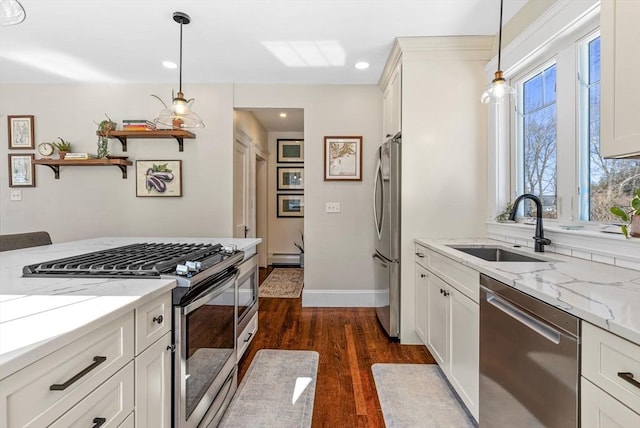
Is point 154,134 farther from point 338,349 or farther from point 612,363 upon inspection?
point 612,363

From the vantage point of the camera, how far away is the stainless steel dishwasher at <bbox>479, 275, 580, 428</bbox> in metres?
0.92

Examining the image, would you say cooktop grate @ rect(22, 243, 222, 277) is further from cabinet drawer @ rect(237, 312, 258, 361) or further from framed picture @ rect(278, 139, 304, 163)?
framed picture @ rect(278, 139, 304, 163)

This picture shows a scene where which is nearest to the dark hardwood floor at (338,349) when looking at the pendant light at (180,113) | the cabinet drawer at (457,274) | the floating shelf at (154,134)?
the cabinet drawer at (457,274)

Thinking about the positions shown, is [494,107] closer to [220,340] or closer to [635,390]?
[635,390]

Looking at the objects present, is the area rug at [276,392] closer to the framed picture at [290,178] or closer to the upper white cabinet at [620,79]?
the upper white cabinet at [620,79]

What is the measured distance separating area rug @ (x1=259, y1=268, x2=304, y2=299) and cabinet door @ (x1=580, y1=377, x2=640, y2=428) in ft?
10.6

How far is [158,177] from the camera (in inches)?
137

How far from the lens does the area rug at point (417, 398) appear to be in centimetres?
166

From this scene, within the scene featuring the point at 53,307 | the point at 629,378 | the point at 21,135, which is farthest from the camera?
the point at 21,135

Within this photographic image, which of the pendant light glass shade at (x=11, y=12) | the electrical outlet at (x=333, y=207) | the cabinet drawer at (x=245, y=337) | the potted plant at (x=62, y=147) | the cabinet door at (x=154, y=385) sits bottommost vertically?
the cabinet drawer at (x=245, y=337)

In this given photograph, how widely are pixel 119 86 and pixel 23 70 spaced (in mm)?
856

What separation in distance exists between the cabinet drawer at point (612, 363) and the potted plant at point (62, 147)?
14.6 feet

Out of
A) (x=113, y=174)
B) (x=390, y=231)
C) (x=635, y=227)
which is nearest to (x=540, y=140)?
(x=635, y=227)

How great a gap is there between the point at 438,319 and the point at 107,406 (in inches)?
71.9
